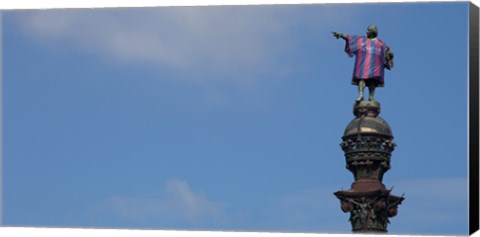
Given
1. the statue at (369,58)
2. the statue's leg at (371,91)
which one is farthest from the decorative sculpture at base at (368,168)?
the statue at (369,58)

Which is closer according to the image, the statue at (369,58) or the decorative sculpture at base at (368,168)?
the statue at (369,58)

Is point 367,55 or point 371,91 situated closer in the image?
point 367,55

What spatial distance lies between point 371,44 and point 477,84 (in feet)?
29.2

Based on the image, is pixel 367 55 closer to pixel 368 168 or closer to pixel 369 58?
pixel 369 58

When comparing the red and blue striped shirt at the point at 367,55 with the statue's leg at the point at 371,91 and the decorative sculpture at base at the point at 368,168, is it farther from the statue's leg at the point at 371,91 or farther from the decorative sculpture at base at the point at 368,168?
the decorative sculpture at base at the point at 368,168

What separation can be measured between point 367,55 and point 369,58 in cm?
17

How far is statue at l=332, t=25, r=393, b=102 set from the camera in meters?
41.8

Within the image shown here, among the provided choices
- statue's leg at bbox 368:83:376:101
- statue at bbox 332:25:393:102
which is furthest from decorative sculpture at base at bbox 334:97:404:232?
statue at bbox 332:25:393:102

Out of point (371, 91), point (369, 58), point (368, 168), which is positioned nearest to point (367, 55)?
point (369, 58)

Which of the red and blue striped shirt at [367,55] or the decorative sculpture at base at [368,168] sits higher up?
the red and blue striped shirt at [367,55]

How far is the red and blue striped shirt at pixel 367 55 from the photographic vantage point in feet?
137

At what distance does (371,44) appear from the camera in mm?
42219

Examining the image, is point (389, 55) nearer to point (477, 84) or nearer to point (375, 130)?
point (375, 130)

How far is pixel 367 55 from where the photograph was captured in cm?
4241
